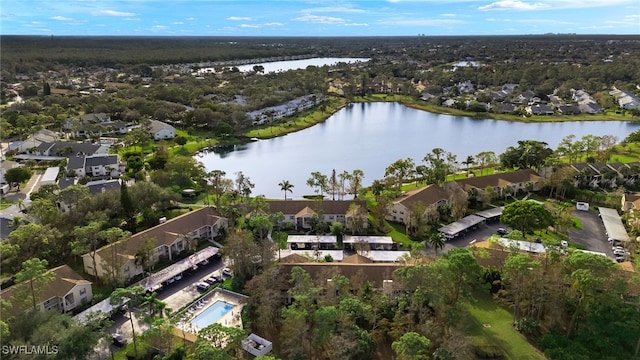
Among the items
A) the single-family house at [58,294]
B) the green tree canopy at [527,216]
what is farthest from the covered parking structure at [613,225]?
the single-family house at [58,294]

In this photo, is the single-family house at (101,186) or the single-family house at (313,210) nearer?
the single-family house at (313,210)

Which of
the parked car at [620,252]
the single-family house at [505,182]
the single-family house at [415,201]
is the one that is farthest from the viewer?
the single-family house at [505,182]

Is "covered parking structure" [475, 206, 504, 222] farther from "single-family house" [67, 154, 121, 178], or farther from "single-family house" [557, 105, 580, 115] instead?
"single-family house" [557, 105, 580, 115]

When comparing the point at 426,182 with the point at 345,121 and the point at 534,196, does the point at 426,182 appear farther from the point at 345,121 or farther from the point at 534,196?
the point at 345,121

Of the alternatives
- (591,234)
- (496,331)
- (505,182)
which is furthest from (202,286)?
(591,234)

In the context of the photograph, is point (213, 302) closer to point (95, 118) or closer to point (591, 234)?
point (591, 234)

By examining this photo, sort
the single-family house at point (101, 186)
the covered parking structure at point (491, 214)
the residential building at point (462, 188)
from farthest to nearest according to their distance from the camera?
the single-family house at point (101, 186), the covered parking structure at point (491, 214), the residential building at point (462, 188)

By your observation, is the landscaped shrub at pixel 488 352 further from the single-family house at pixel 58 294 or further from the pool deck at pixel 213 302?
the single-family house at pixel 58 294
